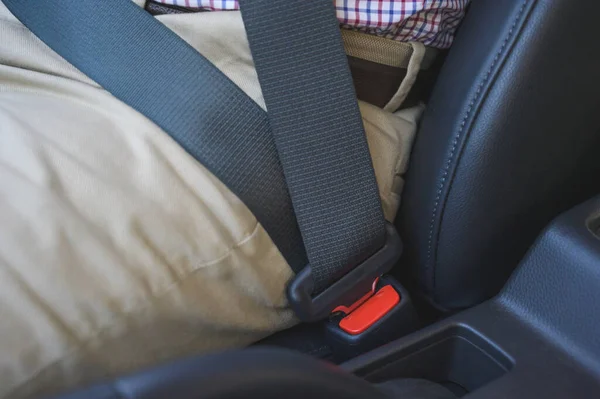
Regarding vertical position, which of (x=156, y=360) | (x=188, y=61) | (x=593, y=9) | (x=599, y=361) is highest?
(x=593, y=9)

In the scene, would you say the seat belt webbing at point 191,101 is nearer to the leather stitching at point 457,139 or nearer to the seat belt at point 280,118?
the seat belt at point 280,118

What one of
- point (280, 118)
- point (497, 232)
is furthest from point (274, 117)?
point (497, 232)

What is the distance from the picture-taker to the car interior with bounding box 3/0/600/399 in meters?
0.54

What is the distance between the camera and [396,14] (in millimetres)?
577

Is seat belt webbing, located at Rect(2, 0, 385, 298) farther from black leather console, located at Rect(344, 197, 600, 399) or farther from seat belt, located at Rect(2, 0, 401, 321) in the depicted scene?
black leather console, located at Rect(344, 197, 600, 399)

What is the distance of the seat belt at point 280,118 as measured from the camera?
55 cm

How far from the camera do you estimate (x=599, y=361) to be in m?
0.53

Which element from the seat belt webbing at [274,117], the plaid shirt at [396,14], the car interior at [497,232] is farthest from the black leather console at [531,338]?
the plaid shirt at [396,14]

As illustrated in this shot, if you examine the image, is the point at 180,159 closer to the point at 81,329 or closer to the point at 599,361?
the point at 81,329

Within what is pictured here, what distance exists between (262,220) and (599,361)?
31 cm

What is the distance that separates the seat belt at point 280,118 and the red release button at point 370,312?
1.6 inches

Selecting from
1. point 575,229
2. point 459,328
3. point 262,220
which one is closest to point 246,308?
point 262,220

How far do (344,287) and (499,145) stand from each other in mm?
194

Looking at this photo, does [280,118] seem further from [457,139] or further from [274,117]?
[457,139]
